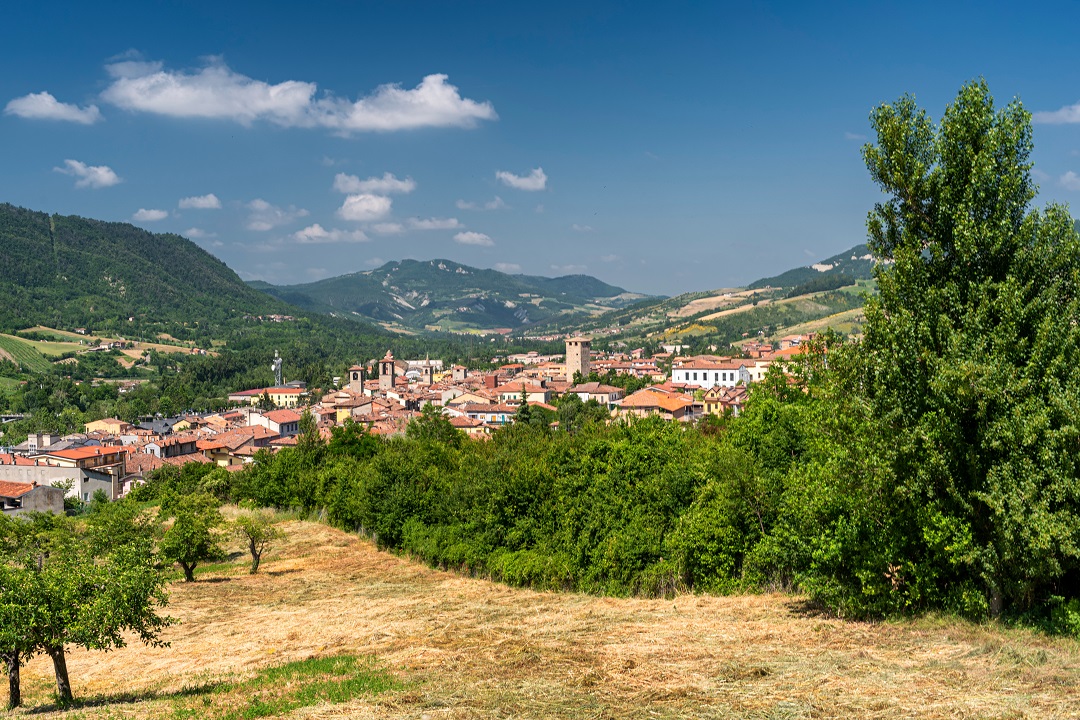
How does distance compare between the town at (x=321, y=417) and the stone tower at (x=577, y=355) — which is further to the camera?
the stone tower at (x=577, y=355)

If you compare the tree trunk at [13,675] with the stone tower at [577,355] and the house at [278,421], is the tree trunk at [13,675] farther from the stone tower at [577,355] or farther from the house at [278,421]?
the stone tower at [577,355]

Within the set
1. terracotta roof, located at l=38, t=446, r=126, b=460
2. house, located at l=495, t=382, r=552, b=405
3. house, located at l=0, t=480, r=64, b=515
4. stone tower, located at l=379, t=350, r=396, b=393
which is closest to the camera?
house, located at l=0, t=480, r=64, b=515

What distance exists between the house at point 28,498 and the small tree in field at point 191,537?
35717 millimetres

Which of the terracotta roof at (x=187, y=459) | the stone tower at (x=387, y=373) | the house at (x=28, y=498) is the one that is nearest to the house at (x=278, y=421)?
the terracotta roof at (x=187, y=459)

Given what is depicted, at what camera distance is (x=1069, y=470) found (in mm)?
11430

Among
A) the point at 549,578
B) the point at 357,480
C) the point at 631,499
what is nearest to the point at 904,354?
the point at 631,499

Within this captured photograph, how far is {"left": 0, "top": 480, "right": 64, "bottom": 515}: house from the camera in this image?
6297 centimetres

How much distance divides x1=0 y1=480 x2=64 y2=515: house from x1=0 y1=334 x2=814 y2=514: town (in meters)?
0.08

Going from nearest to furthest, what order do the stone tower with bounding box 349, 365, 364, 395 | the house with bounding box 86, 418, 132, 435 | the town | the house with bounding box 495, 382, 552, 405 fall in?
the town
the house with bounding box 86, 418, 132, 435
the house with bounding box 495, 382, 552, 405
the stone tower with bounding box 349, 365, 364, 395

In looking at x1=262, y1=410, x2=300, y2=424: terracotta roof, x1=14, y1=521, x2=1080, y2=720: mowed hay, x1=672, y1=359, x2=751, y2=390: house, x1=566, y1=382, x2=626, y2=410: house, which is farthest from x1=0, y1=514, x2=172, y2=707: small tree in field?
x1=672, y1=359, x2=751, y2=390: house

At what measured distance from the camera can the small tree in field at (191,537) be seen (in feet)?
109

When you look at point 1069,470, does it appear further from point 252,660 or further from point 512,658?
point 252,660

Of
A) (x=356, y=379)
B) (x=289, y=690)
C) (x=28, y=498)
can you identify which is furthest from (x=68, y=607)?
(x=356, y=379)

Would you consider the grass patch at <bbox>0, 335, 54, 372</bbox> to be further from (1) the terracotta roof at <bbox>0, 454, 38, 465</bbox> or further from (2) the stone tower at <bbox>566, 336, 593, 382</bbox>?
(2) the stone tower at <bbox>566, 336, 593, 382</bbox>
